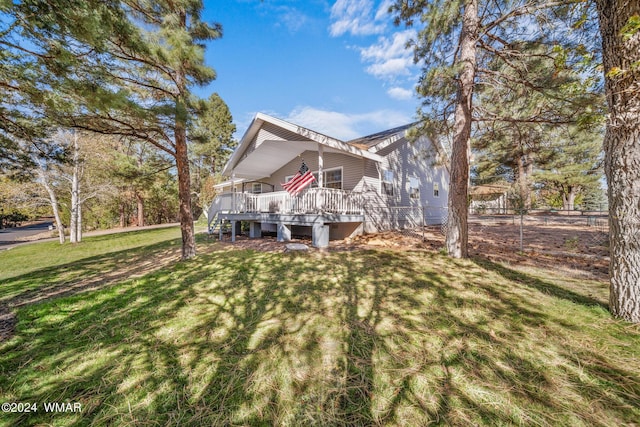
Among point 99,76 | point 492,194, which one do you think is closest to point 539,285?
point 99,76

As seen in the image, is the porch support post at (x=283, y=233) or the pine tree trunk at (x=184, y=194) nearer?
the pine tree trunk at (x=184, y=194)

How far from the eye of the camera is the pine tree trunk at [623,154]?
260 cm

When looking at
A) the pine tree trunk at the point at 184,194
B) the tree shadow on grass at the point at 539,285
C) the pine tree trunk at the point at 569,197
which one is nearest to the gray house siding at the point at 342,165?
the tree shadow on grass at the point at 539,285

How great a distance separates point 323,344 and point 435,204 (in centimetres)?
1522

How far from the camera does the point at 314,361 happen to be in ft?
7.25

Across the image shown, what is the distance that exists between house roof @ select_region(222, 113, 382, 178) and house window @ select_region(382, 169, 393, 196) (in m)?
1.84

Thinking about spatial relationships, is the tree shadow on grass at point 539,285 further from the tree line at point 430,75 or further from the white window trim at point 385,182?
the white window trim at point 385,182

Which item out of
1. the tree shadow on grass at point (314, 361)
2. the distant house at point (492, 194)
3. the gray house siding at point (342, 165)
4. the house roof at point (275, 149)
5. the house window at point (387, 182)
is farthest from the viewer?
the distant house at point (492, 194)

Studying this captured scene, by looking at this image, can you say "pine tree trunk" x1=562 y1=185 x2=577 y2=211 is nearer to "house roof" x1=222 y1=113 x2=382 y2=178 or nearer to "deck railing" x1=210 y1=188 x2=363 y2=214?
"house roof" x1=222 y1=113 x2=382 y2=178

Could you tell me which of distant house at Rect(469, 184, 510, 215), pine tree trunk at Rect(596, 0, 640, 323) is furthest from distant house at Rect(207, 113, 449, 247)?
distant house at Rect(469, 184, 510, 215)

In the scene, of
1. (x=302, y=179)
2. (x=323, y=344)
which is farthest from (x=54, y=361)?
(x=302, y=179)

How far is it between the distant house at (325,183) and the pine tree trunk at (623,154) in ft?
17.7

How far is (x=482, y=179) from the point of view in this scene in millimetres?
24703

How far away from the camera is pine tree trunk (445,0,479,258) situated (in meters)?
5.93
